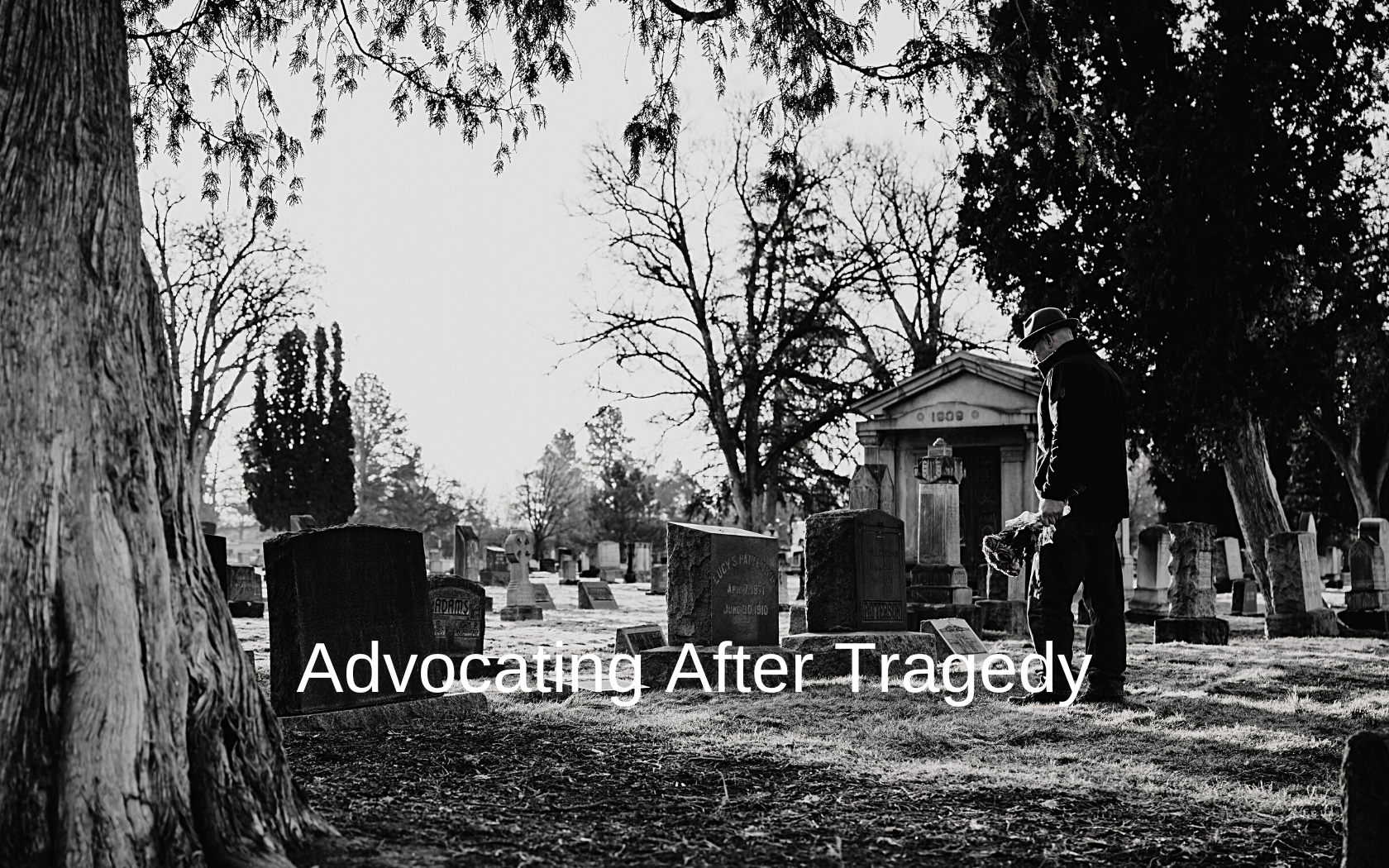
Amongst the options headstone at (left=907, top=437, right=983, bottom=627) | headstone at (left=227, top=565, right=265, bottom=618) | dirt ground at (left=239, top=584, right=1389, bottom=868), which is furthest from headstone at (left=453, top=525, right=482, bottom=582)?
dirt ground at (left=239, top=584, right=1389, bottom=868)

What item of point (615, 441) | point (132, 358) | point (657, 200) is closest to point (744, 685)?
point (132, 358)

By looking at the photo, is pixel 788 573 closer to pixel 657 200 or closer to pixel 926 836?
pixel 657 200

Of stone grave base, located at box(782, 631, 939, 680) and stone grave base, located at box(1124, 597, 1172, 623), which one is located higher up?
stone grave base, located at box(782, 631, 939, 680)

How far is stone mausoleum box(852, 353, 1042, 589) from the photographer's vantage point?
74.7ft

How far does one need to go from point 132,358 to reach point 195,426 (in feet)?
93.4

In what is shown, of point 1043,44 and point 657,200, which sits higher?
point 657,200

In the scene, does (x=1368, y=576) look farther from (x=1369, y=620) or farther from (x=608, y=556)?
(x=608, y=556)

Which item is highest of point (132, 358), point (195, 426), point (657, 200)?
point (657, 200)

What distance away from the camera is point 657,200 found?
96.4 ft

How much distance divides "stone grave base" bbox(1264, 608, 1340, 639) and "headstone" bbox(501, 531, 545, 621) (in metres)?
9.36

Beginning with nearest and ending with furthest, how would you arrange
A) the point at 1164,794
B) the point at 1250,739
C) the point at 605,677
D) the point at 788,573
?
the point at 1164,794
the point at 1250,739
the point at 605,677
the point at 788,573

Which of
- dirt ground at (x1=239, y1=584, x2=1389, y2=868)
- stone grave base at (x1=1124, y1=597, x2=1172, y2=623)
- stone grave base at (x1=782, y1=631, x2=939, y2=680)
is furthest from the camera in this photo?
stone grave base at (x1=1124, y1=597, x2=1172, y2=623)

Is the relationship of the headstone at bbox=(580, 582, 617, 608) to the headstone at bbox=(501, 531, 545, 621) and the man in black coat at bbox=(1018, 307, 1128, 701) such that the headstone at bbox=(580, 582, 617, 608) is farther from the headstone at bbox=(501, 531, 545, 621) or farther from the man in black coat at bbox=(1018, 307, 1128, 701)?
the man in black coat at bbox=(1018, 307, 1128, 701)

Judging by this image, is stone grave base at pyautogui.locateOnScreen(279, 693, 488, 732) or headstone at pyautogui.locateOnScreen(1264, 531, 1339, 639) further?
headstone at pyautogui.locateOnScreen(1264, 531, 1339, 639)
